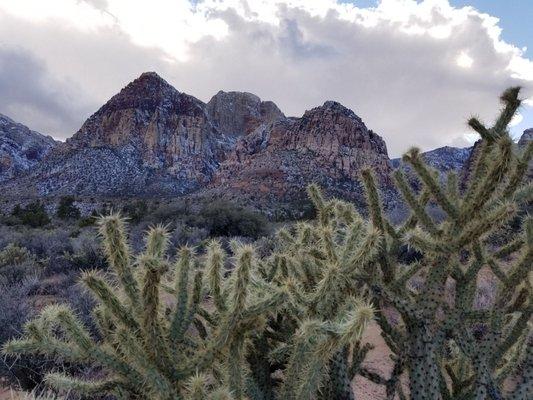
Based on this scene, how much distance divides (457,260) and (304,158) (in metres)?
64.9

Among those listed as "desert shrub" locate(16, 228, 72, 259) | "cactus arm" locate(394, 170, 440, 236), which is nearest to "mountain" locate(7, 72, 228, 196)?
"desert shrub" locate(16, 228, 72, 259)

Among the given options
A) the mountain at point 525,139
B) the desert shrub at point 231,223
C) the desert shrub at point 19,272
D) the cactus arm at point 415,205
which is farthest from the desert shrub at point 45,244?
the cactus arm at point 415,205

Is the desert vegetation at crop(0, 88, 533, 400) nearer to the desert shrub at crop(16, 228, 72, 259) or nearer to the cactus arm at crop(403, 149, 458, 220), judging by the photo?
the cactus arm at crop(403, 149, 458, 220)

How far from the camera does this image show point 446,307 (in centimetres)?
313

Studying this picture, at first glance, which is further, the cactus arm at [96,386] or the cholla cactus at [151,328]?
the cactus arm at [96,386]

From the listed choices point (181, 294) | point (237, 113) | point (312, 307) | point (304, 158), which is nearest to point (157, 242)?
point (181, 294)

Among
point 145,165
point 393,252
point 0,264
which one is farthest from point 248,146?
point 393,252

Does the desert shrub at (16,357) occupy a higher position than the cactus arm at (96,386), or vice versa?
the cactus arm at (96,386)

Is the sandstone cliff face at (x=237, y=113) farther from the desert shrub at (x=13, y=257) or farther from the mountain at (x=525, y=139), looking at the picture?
the desert shrub at (x=13, y=257)

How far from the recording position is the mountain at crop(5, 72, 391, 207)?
63250 mm

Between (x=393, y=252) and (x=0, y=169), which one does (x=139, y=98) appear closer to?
(x=0, y=169)

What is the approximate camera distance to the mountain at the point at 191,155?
63250 mm

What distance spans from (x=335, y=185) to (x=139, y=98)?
214 feet

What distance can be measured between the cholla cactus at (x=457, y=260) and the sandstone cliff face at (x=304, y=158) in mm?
50284
